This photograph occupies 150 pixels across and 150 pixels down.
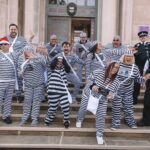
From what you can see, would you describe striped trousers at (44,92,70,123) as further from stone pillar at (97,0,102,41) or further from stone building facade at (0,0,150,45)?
stone pillar at (97,0,102,41)

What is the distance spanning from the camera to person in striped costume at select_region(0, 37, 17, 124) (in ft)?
30.0

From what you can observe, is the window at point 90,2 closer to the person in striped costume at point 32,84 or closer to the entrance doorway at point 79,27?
the entrance doorway at point 79,27

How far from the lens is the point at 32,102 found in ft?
30.4

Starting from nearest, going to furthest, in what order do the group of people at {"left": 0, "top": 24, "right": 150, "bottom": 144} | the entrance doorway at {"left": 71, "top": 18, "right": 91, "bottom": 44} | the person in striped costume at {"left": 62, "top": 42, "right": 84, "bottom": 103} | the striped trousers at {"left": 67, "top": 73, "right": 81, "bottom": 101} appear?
the group of people at {"left": 0, "top": 24, "right": 150, "bottom": 144} → the person in striped costume at {"left": 62, "top": 42, "right": 84, "bottom": 103} → the striped trousers at {"left": 67, "top": 73, "right": 81, "bottom": 101} → the entrance doorway at {"left": 71, "top": 18, "right": 91, "bottom": 44}

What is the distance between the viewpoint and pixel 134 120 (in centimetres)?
930

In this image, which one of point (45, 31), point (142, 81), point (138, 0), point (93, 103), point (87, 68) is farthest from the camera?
point (45, 31)

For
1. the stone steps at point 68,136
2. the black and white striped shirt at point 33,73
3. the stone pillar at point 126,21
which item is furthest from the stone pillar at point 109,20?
the black and white striped shirt at point 33,73

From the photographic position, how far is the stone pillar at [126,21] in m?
13.4

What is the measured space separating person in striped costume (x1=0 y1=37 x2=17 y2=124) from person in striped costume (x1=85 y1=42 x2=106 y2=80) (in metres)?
1.74

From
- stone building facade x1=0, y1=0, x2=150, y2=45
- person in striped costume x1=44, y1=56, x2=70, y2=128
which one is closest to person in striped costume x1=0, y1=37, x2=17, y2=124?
person in striped costume x1=44, y1=56, x2=70, y2=128

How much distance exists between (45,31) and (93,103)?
6.88m

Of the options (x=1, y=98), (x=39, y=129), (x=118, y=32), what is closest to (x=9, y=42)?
(x=1, y=98)

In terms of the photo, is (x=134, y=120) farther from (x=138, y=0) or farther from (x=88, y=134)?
(x=138, y=0)

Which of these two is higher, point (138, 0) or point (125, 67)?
point (138, 0)
